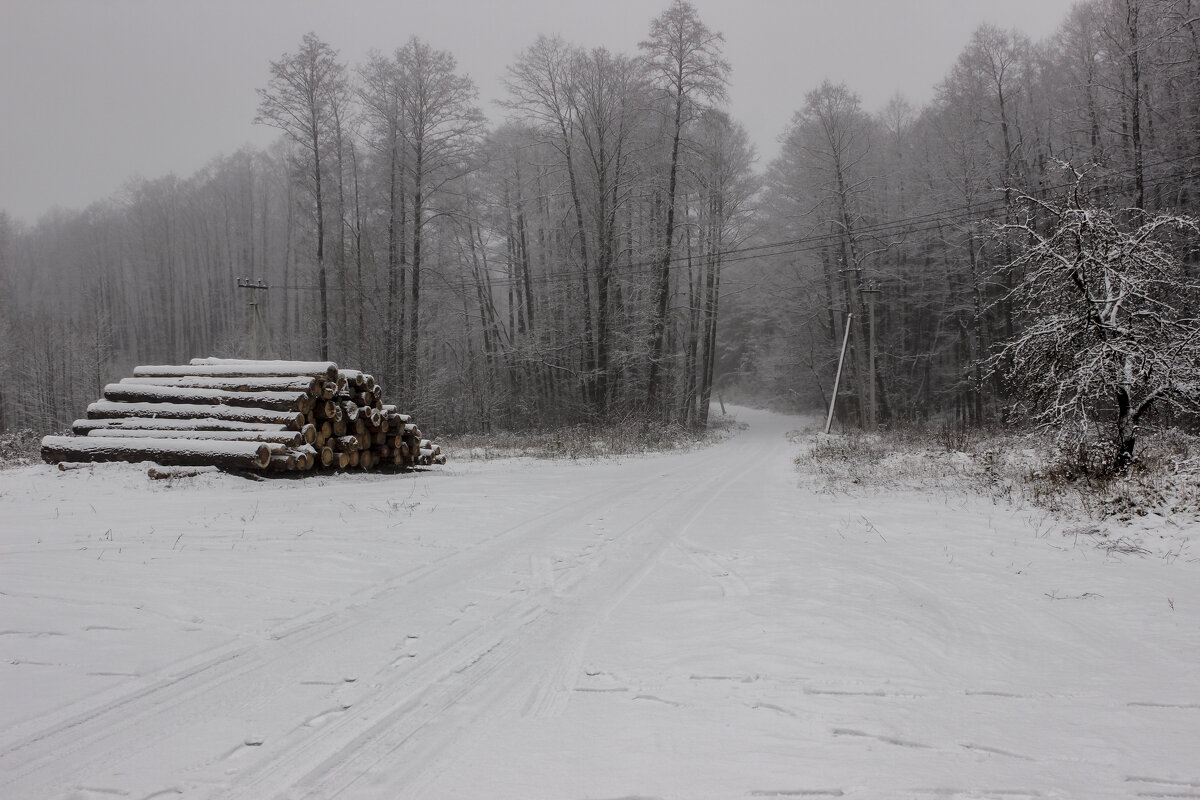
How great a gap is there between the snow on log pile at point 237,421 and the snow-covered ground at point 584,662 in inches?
120

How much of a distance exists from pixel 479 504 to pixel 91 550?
4.21 m

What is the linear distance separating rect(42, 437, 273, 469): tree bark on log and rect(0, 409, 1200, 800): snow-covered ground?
8.94 feet

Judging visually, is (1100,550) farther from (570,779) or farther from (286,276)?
(286,276)

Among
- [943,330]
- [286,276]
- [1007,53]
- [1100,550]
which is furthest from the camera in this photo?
[286,276]

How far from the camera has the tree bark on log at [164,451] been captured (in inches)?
383

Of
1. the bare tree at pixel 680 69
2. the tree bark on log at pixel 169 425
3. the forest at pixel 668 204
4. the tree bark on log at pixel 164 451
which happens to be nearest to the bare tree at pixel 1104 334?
the tree bark on log at pixel 164 451

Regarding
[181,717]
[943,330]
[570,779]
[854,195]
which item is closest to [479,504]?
[181,717]

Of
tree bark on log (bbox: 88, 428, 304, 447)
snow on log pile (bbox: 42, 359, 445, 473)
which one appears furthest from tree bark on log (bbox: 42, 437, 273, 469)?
tree bark on log (bbox: 88, 428, 304, 447)

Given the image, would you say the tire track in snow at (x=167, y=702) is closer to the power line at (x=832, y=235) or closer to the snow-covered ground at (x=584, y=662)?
the snow-covered ground at (x=584, y=662)

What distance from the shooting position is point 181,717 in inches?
110

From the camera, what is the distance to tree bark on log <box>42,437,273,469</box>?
973cm

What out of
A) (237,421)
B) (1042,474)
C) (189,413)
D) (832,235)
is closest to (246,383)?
(237,421)

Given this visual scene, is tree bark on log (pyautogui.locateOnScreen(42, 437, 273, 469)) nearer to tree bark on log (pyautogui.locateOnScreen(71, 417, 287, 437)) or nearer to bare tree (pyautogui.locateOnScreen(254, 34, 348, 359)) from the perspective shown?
tree bark on log (pyautogui.locateOnScreen(71, 417, 287, 437))

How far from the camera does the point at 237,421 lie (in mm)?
10430
